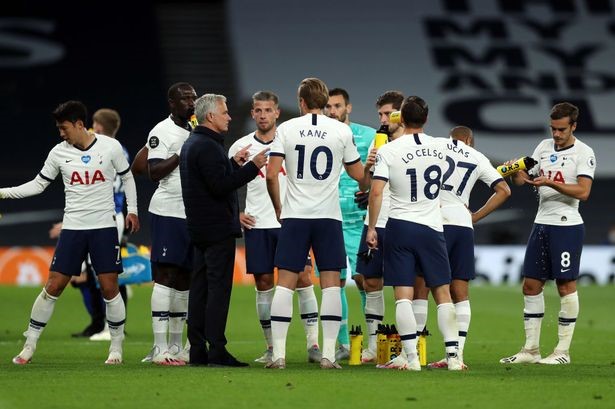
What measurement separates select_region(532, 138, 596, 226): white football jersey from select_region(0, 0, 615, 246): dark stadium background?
1826 cm

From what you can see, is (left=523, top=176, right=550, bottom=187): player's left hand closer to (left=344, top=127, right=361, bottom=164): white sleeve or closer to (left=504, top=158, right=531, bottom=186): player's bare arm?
(left=504, top=158, right=531, bottom=186): player's bare arm

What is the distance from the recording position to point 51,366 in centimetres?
1043

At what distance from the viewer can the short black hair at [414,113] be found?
9.77m

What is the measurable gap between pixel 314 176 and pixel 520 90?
77.3ft

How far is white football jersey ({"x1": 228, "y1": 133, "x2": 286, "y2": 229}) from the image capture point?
427 inches

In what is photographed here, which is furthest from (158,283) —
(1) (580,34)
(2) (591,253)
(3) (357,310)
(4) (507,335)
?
(1) (580,34)

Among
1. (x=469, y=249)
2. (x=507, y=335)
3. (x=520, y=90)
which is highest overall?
(x=520, y=90)

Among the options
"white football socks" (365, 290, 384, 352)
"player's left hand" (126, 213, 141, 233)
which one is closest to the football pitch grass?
"white football socks" (365, 290, 384, 352)

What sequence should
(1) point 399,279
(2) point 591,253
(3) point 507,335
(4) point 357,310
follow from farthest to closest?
(2) point 591,253 → (4) point 357,310 → (3) point 507,335 → (1) point 399,279

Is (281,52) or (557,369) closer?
(557,369)

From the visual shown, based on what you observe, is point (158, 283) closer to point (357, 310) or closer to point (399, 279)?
point (399, 279)

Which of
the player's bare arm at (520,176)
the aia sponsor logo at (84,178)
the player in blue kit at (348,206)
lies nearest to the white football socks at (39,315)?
the aia sponsor logo at (84,178)

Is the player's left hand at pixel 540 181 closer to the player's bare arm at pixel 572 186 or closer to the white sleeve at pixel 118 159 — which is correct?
the player's bare arm at pixel 572 186

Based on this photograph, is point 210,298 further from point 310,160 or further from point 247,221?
point 310,160
